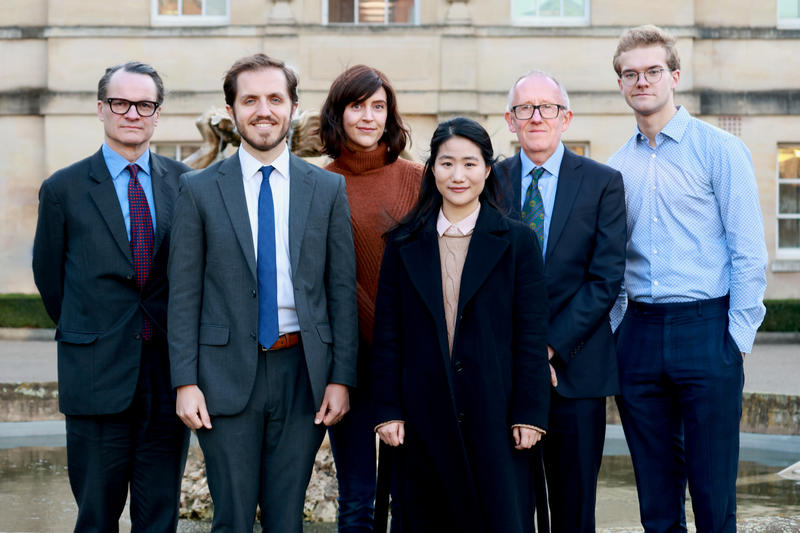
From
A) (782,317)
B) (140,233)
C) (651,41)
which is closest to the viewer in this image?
(140,233)

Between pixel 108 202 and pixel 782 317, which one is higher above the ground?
pixel 108 202

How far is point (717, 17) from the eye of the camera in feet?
49.9

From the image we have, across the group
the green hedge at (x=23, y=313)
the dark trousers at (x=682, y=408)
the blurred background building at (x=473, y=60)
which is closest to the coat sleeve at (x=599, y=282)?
the dark trousers at (x=682, y=408)

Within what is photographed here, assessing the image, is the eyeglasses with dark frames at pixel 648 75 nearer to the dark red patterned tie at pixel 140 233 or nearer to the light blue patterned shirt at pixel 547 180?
the light blue patterned shirt at pixel 547 180

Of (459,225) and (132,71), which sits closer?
(459,225)

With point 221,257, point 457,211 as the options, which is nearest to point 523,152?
point 457,211

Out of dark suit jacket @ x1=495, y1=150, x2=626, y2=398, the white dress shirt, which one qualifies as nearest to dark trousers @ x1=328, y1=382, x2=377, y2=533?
the white dress shirt

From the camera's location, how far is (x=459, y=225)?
128 inches

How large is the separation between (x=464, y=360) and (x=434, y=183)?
646 millimetres

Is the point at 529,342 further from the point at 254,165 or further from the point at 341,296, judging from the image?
the point at 254,165

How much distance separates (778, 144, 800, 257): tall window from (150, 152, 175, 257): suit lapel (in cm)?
1360

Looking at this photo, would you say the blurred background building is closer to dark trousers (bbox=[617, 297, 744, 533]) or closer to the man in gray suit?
dark trousers (bbox=[617, 297, 744, 533])

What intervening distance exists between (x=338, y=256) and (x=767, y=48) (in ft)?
45.0

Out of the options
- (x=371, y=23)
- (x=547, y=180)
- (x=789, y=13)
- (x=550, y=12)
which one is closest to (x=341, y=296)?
(x=547, y=180)
